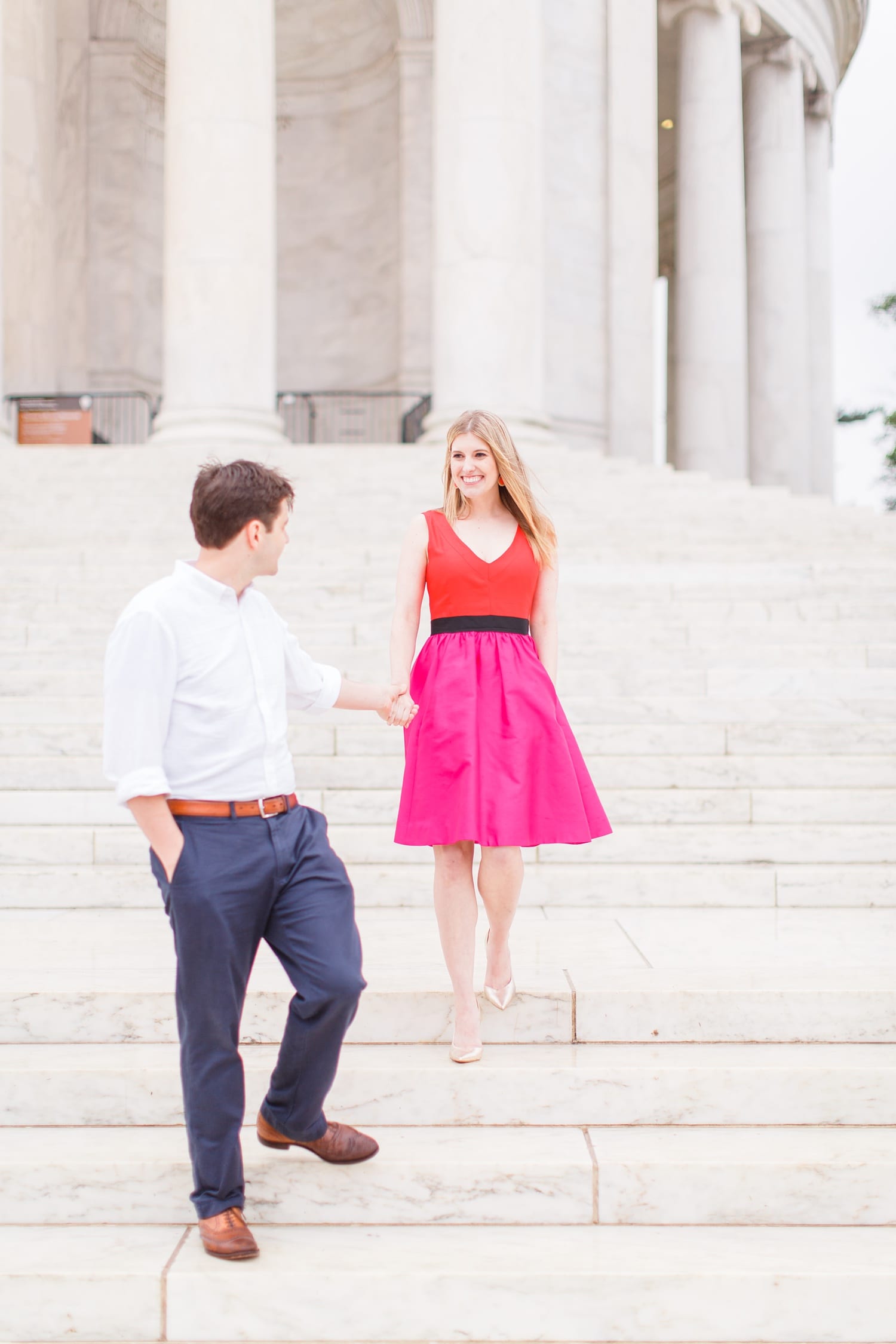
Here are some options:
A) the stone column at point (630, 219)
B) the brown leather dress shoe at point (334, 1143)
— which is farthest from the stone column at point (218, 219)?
the brown leather dress shoe at point (334, 1143)

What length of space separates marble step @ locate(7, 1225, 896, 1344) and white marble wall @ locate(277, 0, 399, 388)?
87.6ft

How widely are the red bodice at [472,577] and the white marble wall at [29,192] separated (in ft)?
63.0

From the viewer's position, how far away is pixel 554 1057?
4789mm

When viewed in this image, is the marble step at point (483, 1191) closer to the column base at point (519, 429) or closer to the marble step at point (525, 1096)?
the marble step at point (525, 1096)

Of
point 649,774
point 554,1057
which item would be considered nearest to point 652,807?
point 649,774

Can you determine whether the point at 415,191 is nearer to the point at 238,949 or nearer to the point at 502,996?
the point at 502,996

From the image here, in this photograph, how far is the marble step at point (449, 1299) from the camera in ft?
12.2

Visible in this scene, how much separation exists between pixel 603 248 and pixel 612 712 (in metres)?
17.7

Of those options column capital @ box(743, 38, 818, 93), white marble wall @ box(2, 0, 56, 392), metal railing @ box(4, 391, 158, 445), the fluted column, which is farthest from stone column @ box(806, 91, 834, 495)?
the fluted column

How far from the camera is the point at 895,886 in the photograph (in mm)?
6914

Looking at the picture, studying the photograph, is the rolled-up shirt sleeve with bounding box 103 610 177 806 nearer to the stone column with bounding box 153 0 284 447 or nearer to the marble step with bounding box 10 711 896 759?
the marble step with bounding box 10 711 896 759

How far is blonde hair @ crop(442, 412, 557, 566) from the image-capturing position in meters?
4.75

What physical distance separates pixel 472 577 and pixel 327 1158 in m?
2.26

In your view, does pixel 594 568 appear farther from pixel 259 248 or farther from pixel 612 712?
pixel 259 248
